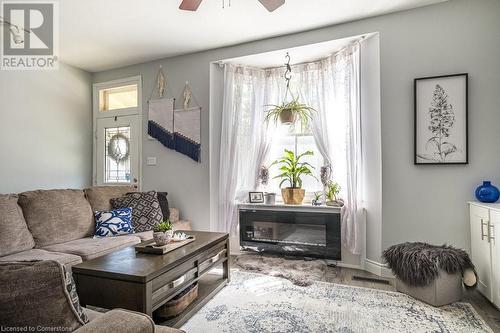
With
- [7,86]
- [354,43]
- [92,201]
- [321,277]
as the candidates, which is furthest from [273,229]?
[7,86]

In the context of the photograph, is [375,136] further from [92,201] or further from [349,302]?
[92,201]

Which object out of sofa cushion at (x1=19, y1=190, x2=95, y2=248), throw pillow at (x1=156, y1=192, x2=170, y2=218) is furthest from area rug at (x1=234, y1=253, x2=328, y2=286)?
sofa cushion at (x1=19, y1=190, x2=95, y2=248)

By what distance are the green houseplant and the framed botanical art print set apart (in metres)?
1.23

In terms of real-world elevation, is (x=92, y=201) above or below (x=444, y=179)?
below

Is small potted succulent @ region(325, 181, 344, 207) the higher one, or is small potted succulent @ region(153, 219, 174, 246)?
small potted succulent @ region(325, 181, 344, 207)

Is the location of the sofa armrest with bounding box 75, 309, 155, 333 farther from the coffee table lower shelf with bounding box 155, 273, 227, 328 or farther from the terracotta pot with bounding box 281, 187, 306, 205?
the terracotta pot with bounding box 281, 187, 306, 205

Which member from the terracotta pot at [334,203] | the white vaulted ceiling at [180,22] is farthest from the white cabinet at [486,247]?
the white vaulted ceiling at [180,22]

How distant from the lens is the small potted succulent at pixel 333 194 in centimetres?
334

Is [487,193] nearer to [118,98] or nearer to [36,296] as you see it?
[36,296]

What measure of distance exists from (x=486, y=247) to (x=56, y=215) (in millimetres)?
3957

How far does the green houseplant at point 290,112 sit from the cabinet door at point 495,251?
207 centimetres

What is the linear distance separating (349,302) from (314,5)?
2.82 m

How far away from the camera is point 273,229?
361 cm

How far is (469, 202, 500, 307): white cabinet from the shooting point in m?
2.18
